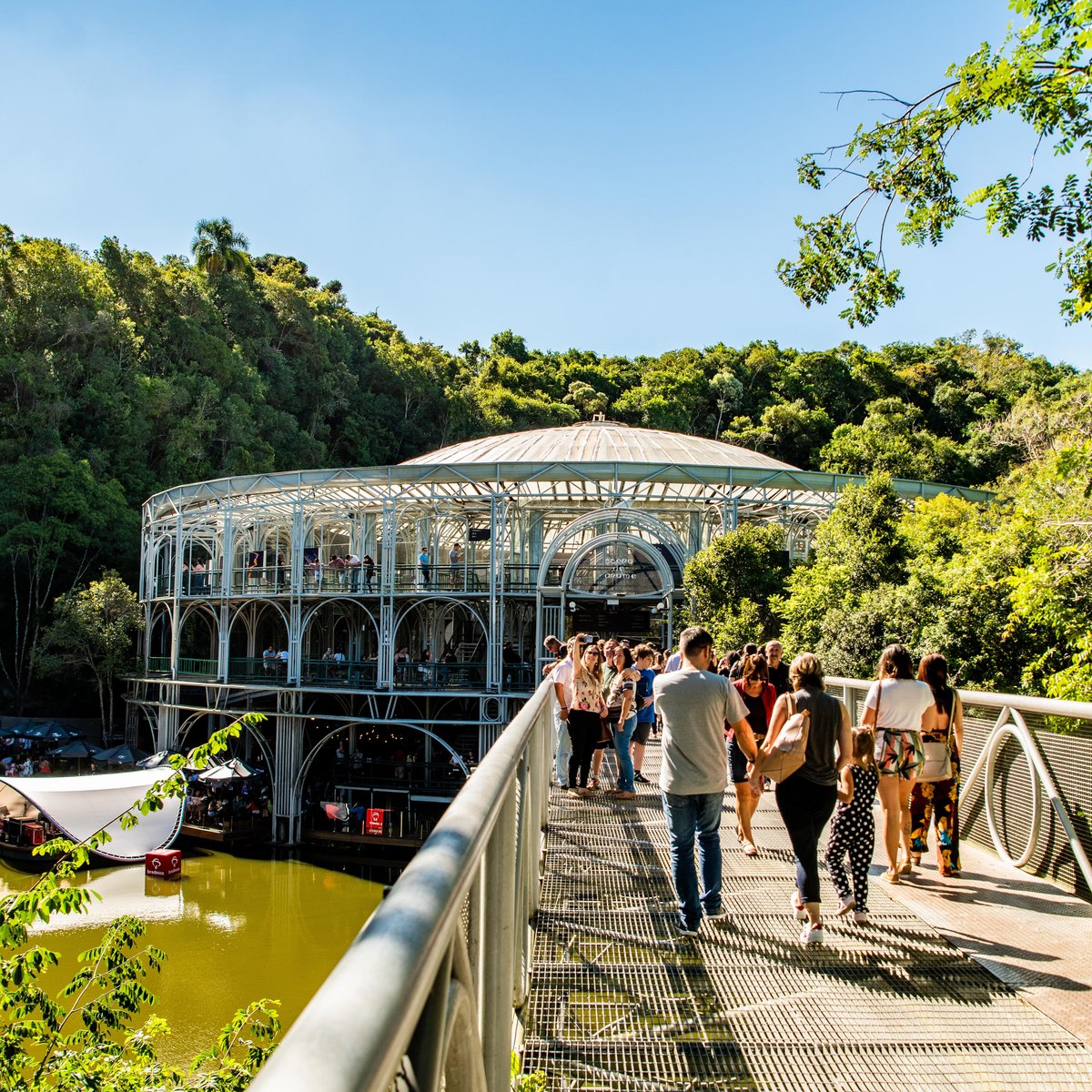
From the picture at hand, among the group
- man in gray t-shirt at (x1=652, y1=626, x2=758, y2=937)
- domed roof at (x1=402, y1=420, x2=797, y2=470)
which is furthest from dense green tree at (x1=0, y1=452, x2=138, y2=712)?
man in gray t-shirt at (x1=652, y1=626, x2=758, y2=937)

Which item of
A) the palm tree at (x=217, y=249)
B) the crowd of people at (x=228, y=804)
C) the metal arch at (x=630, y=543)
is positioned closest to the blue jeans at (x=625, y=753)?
the metal arch at (x=630, y=543)

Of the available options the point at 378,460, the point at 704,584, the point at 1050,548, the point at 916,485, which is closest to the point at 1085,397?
the point at 916,485

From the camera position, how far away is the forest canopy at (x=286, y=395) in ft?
128

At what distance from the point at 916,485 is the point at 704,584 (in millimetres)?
9052

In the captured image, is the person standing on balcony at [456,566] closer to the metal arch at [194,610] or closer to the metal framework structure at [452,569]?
the metal framework structure at [452,569]

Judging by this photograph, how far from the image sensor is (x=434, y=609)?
31.4m

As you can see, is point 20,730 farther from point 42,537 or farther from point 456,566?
point 456,566

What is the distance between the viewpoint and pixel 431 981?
129cm

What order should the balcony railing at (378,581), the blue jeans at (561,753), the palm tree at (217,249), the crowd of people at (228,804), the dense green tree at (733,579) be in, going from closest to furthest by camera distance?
the blue jeans at (561,753) < the dense green tree at (733,579) < the balcony railing at (378,581) < the crowd of people at (228,804) < the palm tree at (217,249)

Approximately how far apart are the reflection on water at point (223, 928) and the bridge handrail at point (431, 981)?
49.3ft

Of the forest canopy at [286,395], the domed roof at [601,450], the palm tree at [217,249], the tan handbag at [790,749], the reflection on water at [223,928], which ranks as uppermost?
the palm tree at [217,249]

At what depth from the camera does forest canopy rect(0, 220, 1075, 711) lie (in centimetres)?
3903

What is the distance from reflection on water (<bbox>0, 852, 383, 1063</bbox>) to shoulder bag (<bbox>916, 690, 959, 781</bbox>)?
13474mm

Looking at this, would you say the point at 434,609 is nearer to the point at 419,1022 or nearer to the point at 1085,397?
the point at 1085,397
